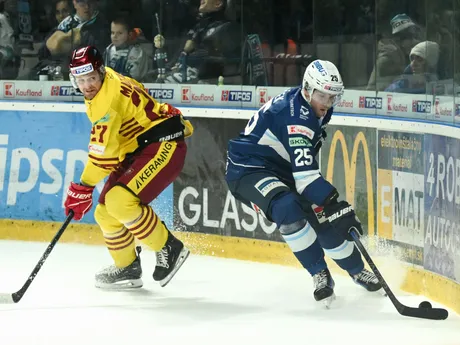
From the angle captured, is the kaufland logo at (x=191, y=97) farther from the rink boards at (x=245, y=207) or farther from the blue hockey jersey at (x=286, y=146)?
the blue hockey jersey at (x=286, y=146)

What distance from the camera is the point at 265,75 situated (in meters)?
7.79

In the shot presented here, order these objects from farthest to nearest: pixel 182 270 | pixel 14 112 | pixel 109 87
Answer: pixel 14 112
pixel 182 270
pixel 109 87

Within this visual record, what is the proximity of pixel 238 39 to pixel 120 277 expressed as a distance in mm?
2076

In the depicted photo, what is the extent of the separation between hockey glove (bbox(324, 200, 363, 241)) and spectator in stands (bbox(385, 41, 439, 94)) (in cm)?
95

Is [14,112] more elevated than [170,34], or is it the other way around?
[170,34]

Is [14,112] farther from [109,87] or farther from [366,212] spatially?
[366,212]

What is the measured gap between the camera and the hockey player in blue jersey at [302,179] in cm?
587

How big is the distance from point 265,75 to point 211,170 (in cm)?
72

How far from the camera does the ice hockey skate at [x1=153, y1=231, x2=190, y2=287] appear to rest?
6.55m

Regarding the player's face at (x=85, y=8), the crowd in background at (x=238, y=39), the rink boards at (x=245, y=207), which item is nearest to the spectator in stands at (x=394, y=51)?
the crowd in background at (x=238, y=39)

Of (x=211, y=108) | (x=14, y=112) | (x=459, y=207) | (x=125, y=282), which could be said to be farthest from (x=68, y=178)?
(x=459, y=207)

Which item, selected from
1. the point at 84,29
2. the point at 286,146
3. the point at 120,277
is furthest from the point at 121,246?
the point at 84,29

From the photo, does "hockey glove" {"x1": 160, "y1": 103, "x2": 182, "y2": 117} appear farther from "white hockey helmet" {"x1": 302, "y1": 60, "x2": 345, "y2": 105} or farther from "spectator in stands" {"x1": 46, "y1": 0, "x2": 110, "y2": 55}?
"spectator in stands" {"x1": 46, "y1": 0, "x2": 110, "y2": 55}

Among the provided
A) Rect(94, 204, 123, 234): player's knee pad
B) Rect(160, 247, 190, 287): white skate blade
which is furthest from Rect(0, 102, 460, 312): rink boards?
Rect(94, 204, 123, 234): player's knee pad
